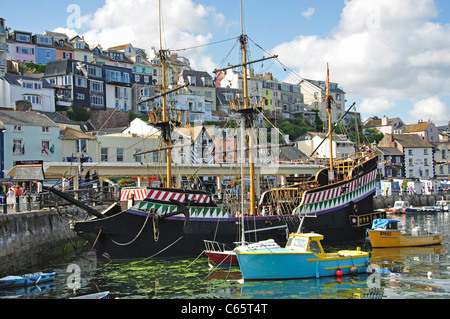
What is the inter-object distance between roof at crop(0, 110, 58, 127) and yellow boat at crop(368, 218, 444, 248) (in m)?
36.1

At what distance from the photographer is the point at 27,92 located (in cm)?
6531

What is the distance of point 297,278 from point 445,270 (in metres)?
8.22

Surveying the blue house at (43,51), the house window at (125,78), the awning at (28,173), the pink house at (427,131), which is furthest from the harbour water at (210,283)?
the pink house at (427,131)

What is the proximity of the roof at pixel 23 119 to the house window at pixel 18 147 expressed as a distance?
1849 millimetres

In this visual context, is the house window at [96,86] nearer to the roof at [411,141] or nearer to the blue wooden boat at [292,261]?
the roof at [411,141]

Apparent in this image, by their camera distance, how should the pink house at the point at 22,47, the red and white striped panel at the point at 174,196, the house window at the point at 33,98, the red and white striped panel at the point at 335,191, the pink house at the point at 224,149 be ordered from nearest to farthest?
the red and white striped panel at the point at 174,196 → the red and white striped panel at the point at 335,191 → the pink house at the point at 224,149 → the house window at the point at 33,98 → the pink house at the point at 22,47

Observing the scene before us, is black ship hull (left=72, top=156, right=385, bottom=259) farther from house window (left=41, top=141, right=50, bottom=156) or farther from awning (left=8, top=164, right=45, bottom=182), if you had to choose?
house window (left=41, top=141, right=50, bottom=156)

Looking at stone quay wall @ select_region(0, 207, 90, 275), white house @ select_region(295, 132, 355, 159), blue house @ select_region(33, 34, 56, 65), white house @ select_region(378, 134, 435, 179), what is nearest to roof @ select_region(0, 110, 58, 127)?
stone quay wall @ select_region(0, 207, 90, 275)

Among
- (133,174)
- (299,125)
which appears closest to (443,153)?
(299,125)

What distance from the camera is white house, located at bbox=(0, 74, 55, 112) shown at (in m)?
62.8

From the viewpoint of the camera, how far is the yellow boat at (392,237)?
30250 mm
